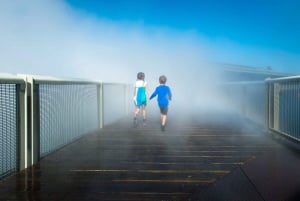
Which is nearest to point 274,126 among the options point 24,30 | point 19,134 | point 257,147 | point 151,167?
point 257,147

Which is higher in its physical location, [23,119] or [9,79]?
[9,79]

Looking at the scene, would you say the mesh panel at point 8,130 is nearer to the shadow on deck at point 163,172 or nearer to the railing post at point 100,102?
the shadow on deck at point 163,172

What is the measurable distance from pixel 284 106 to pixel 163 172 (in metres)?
2.97

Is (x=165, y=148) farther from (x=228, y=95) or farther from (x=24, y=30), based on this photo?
(x=24, y=30)

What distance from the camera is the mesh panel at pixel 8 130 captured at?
9.76ft

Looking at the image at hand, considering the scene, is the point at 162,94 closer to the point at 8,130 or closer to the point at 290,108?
the point at 290,108

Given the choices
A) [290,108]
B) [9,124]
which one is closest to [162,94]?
[290,108]

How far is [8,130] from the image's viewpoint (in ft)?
10.2

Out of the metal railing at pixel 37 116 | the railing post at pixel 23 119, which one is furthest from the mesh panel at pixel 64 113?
the railing post at pixel 23 119

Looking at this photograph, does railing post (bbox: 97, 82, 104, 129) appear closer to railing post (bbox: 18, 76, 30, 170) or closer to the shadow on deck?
the shadow on deck

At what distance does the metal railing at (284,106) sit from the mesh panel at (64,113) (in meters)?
3.31

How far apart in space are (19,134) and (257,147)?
3.30 m

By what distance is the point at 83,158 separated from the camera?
4.16 meters

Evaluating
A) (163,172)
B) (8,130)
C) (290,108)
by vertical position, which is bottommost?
(163,172)
